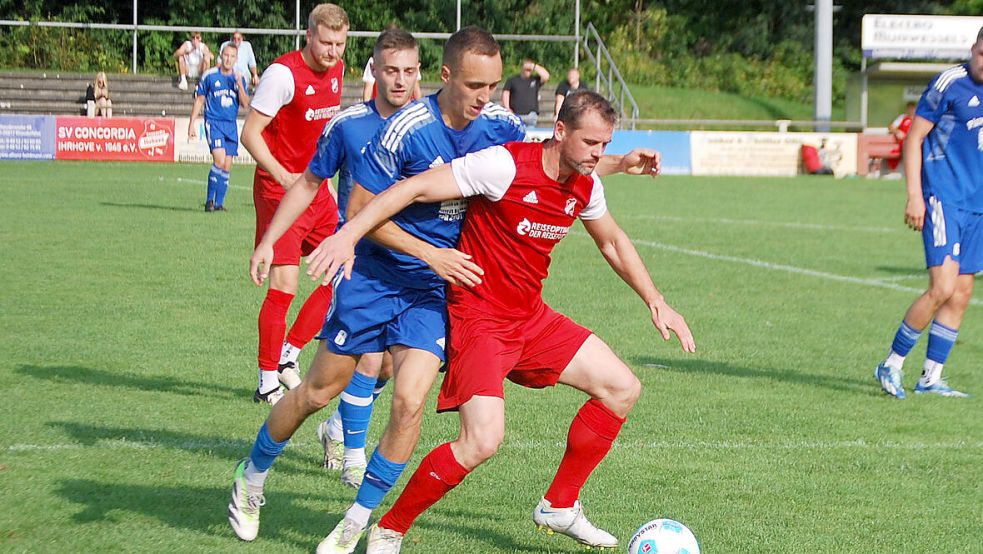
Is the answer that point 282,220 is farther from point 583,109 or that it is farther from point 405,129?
point 583,109

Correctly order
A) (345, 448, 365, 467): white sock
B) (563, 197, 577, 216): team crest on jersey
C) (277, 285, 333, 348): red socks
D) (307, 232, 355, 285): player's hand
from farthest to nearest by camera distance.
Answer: (277, 285, 333, 348): red socks < (345, 448, 365, 467): white sock < (563, 197, 577, 216): team crest on jersey < (307, 232, 355, 285): player's hand

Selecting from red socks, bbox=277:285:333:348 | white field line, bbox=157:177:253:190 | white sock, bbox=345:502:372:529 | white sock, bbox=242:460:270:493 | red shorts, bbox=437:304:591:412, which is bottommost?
white sock, bbox=345:502:372:529

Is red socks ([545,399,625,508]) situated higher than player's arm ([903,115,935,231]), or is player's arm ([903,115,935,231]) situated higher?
player's arm ([903,115,935,231])

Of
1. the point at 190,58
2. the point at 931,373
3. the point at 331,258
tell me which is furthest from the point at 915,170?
the point at 190,58

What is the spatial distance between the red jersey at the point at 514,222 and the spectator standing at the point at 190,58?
88.6 feet

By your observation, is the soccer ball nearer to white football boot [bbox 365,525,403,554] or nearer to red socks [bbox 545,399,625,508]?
red socks [bbox 545,399,625,508]

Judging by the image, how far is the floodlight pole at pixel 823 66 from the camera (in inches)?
1353

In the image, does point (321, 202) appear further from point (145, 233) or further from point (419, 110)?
point (145, 233)

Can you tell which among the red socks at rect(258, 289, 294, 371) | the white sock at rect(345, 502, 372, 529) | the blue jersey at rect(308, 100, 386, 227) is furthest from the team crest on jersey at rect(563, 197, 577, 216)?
the red socks at rect(258, 289, 294, 371)

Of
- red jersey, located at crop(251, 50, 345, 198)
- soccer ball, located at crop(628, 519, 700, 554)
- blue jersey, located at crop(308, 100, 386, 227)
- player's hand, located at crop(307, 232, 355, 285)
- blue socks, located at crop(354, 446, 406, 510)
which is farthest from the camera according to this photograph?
red jersey, located at crop(251, 50, 345, 198)

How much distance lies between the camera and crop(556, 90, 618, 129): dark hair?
472 cm

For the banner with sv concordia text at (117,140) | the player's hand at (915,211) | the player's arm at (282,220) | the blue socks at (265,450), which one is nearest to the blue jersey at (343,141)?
the player's arm at (282,220)

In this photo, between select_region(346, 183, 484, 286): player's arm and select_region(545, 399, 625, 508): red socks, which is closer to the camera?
select_region(346, 183, 484, 286): player's arm

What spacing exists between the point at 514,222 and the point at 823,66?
3201cm
